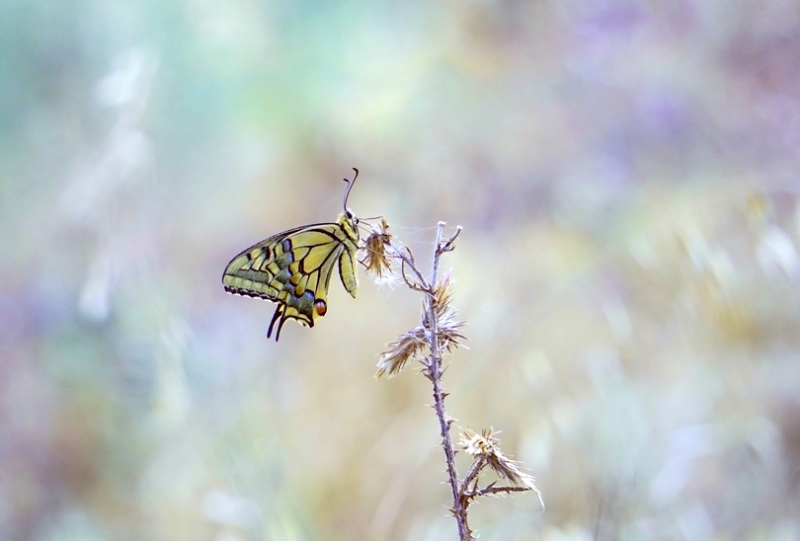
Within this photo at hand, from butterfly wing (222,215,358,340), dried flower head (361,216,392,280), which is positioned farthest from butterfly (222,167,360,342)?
dried flower head (361,216,392,280)

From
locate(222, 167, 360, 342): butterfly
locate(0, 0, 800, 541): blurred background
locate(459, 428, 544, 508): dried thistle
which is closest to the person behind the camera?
locate(459, 428, 544, 508): dried thistle

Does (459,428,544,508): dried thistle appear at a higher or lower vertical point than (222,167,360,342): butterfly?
lower

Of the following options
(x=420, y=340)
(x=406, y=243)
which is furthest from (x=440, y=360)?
(x=406, y=243)

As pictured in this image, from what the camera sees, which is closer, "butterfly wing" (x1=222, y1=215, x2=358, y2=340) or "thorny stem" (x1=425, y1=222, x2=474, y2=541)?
"thorny stem" (x1=425, y1=222, x2=474, y2=541)

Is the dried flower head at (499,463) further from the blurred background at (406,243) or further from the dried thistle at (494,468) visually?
the blurred background at (406,243)

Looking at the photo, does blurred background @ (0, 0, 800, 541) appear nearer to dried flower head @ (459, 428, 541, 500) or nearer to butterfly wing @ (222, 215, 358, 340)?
butterfly wing @ (222, 215, 358, 340)

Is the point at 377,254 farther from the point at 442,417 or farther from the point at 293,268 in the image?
the point at 293,268
